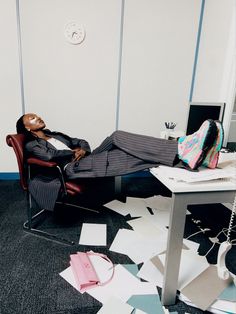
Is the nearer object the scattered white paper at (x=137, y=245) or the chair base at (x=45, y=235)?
the scattered white paper at (x=137, y=245)

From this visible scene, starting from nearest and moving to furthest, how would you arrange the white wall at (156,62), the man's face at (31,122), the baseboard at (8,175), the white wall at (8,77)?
the man's face at (31,122) < the white wall at (8,77) < the white wall at (156,62) < the baseboard at (8,175)

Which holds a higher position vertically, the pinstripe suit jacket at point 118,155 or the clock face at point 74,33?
the clock face at point 74,33

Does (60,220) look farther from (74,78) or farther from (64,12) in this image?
(64,12)

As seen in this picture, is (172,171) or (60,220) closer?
(172,171)

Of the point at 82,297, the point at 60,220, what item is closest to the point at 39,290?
the point at 82,297

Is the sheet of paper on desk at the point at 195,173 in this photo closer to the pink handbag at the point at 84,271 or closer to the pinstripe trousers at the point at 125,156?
the pinstripe trousers at the point at 125,156

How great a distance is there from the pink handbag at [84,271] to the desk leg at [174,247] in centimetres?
42

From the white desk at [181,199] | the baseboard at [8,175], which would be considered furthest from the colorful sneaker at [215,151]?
the baseboard at [8,175]

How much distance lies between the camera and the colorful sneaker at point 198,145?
131 cm

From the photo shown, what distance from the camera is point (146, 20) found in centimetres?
301

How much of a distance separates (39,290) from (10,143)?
3.62 ft

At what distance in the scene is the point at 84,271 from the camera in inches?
65.3

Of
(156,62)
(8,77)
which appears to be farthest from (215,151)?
(8,77)

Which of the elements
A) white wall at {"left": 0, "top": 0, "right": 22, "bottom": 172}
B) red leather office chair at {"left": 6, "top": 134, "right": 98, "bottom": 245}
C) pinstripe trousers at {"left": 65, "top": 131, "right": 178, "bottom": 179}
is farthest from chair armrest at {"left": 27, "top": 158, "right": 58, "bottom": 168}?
white wall at {"left": 0, "top": 0, "right": 22, "bottom": 172}
